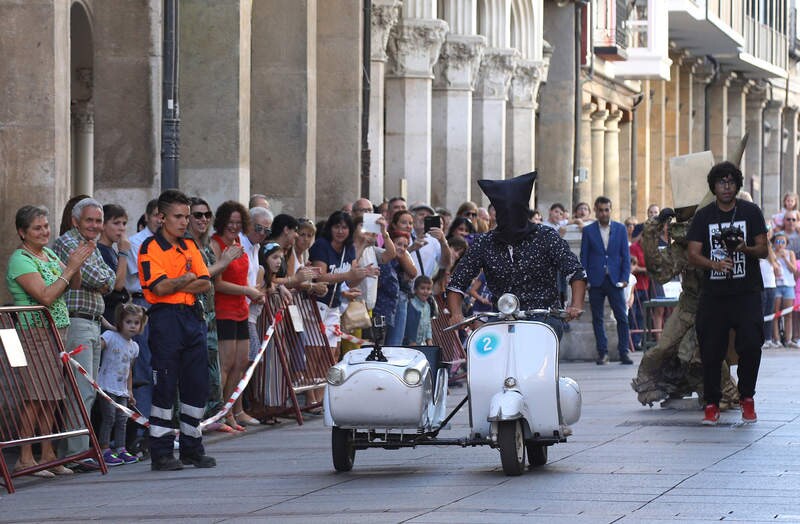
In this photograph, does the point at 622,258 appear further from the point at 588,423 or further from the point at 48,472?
the point at 48,472

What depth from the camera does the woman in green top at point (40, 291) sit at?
454 inches

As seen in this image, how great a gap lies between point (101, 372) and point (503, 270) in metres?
2.79

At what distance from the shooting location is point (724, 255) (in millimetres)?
13719

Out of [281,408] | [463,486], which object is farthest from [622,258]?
[463,486]

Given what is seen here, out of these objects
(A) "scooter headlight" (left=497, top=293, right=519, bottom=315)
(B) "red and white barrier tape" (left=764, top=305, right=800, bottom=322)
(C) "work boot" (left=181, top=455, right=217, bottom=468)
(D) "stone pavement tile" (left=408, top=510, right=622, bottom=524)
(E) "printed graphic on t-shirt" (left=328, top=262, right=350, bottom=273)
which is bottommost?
(C) "work boot" (left=181, top=455, right=217, bottom=468)

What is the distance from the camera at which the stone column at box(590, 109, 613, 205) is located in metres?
52.3

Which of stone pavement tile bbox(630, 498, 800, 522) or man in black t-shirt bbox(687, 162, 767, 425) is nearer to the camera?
stone pavement tile bbox(630, 498, 800, 522)

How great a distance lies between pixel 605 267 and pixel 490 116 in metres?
15.8

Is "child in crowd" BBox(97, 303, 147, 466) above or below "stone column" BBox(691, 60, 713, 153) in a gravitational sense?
below

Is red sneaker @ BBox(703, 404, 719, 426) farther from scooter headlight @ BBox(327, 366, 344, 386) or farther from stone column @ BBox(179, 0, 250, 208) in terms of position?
stone column @ BBox(179, 0, 250, 208)

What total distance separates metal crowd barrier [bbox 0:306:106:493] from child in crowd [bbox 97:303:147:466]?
393 mm

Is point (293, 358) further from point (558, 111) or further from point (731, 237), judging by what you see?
point (558, 111)

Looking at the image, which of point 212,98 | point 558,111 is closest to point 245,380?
point 212,98

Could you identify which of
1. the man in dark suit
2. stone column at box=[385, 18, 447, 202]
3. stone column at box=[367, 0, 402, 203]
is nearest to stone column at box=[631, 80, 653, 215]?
stone column at box=[385, 18, 447, 202]
